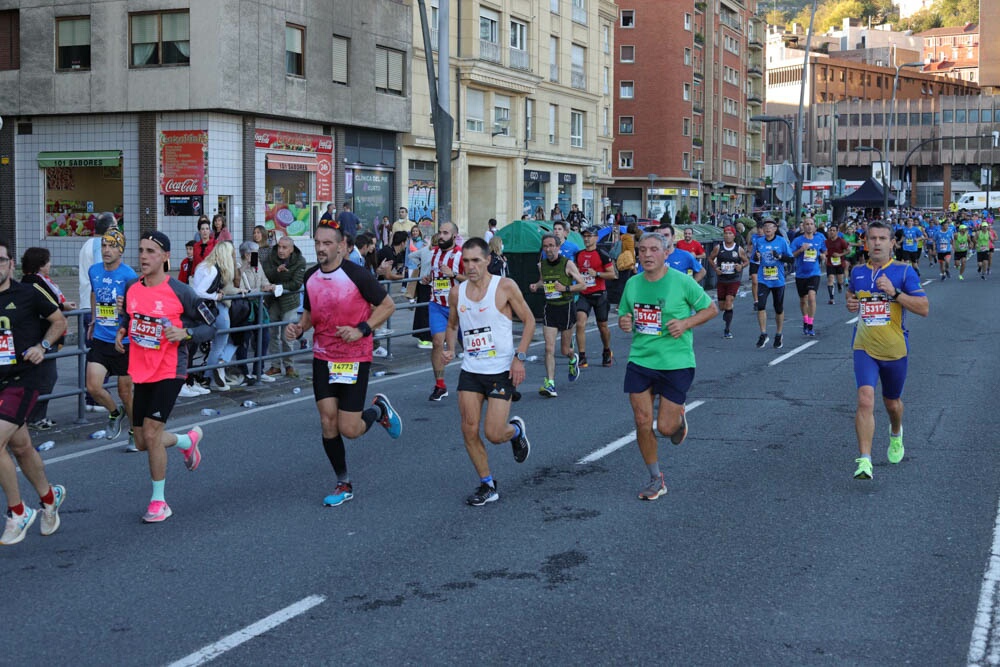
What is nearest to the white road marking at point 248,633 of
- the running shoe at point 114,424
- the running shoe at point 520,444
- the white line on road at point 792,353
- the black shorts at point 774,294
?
the running shoe at point 520,444

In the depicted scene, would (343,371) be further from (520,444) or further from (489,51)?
(489,51)

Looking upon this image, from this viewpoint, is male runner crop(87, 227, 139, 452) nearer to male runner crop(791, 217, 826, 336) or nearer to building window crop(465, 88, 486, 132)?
male runner crop(791, 217, 826, 336)

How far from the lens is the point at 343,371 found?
7625 millimetres

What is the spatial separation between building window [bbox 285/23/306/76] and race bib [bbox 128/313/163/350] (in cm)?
2603

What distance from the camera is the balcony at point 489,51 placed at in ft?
140

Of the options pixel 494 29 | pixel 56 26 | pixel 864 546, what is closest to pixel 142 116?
pixel 56 26

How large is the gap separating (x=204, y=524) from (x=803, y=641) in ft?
12.5

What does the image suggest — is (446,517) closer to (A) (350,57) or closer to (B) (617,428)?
(B) (617,428)

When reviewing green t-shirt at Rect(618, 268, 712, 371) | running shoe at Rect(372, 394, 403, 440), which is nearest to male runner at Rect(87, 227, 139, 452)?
running shoe at Rect(372, 394, 403, 440)

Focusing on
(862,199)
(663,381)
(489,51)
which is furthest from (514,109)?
(663,381)

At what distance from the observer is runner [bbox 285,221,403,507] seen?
25.0ft

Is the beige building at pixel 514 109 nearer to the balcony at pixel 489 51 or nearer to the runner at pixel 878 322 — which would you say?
the balcony at pixel 489 51

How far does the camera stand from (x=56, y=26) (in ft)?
105

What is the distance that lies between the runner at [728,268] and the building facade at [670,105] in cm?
5304
